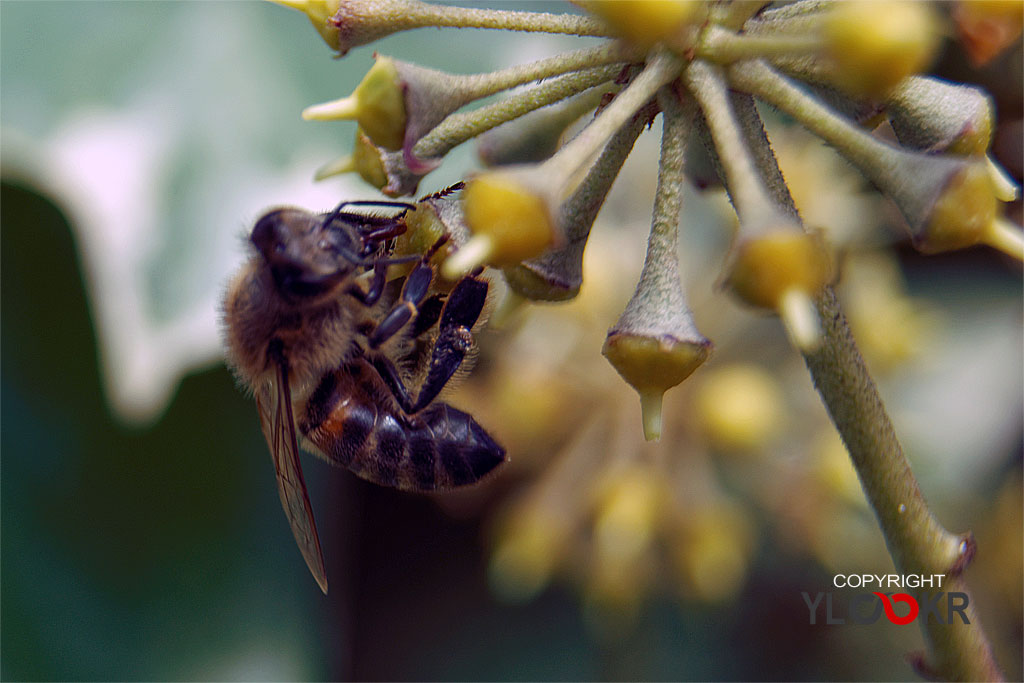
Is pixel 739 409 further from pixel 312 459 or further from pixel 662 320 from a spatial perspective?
pixel 662 320

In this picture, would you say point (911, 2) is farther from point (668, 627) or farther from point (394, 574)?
point (394, 574)

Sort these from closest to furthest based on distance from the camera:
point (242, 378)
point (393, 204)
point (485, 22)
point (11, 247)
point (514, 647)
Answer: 1. point (485, 22)
2. point (393, 204)
3. point (242, 378)
4. point (11, 247)
5. point (514, 647)

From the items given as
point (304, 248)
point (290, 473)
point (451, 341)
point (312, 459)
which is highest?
point (304, 248)

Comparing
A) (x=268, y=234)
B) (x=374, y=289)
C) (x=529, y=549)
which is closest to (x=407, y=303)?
(x=374, y=289)

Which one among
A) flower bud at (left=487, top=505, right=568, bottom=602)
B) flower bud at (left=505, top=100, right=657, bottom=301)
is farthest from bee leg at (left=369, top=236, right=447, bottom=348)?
flower bud at (left=487, top=505, right=568, bottom=602)

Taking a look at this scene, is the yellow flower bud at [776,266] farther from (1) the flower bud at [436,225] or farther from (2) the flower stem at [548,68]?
(1) the flower bud at [436,225]

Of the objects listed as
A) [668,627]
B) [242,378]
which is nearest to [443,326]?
[242,378]
